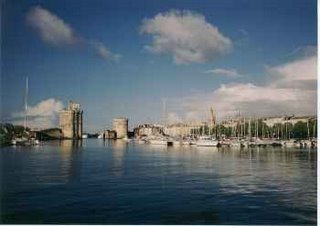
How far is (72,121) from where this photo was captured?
153 inches

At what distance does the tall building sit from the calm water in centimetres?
8

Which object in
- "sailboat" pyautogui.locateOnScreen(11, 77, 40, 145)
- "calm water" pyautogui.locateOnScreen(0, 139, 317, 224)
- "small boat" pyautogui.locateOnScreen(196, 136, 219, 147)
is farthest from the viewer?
"small boat" pyautogui.locateOnScreen(196, 136, 219, 147)

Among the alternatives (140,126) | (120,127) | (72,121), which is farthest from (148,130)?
(72,121)

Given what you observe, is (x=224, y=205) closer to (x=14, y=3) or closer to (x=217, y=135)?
(x=217, y=135)

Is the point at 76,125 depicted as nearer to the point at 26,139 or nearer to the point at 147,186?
the point at 26,139

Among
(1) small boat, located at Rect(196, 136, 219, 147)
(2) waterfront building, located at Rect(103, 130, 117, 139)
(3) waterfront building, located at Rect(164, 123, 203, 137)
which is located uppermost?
(3) waterfront building, located at Rect(164, 123, 203, 137)

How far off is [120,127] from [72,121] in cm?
36

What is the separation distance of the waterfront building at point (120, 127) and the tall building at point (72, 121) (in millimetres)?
250

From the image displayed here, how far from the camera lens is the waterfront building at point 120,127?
3.96m

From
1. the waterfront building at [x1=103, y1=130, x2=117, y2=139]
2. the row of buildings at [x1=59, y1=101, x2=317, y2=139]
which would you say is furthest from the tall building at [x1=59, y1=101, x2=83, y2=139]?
the waterfront building at [x1=103, y1=130, x2=117, y2=139]

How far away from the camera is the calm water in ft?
11.8

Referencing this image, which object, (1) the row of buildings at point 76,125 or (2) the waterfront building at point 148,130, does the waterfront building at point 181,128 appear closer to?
(2) the waterfront building at point 148,130

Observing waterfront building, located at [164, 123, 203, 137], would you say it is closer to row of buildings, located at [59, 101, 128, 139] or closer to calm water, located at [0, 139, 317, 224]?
calm water, located at [0, 139, 317, 224]

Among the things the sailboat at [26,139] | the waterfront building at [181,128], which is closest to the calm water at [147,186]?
the sailboat at [26,139]
